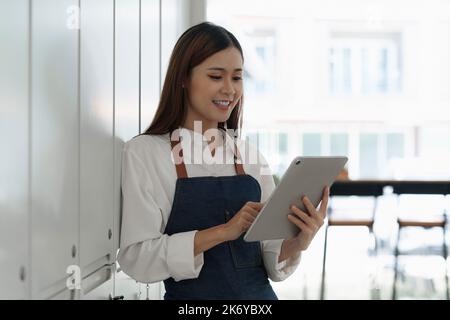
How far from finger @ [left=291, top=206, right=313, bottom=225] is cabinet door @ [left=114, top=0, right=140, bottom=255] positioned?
431 millimetres

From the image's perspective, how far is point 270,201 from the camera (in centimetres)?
148

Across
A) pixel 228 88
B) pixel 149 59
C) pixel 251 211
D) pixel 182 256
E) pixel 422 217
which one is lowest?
pixel 422 217

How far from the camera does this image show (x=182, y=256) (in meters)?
1.53

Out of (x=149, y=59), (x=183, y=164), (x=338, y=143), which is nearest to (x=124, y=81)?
(x=183, y=164)

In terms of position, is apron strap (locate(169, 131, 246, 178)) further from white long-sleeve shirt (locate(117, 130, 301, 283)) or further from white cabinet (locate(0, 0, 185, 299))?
white cabinet (locate(0, 0, 185, 299))

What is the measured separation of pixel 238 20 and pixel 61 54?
9460 mm

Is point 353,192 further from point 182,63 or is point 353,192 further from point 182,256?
point 182,256

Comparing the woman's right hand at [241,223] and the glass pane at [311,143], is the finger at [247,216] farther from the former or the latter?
the glass pane at [311,143]

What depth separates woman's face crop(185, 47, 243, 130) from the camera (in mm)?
1651

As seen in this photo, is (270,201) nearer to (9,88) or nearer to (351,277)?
(9,88)

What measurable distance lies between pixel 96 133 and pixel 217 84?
324 millimetres

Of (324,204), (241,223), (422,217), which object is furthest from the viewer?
(422,217)

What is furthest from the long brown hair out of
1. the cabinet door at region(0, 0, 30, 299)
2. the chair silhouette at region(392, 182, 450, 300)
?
the chair silhouette at region(392, 182, 450, 300)

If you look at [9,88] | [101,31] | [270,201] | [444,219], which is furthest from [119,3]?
[444,219]
